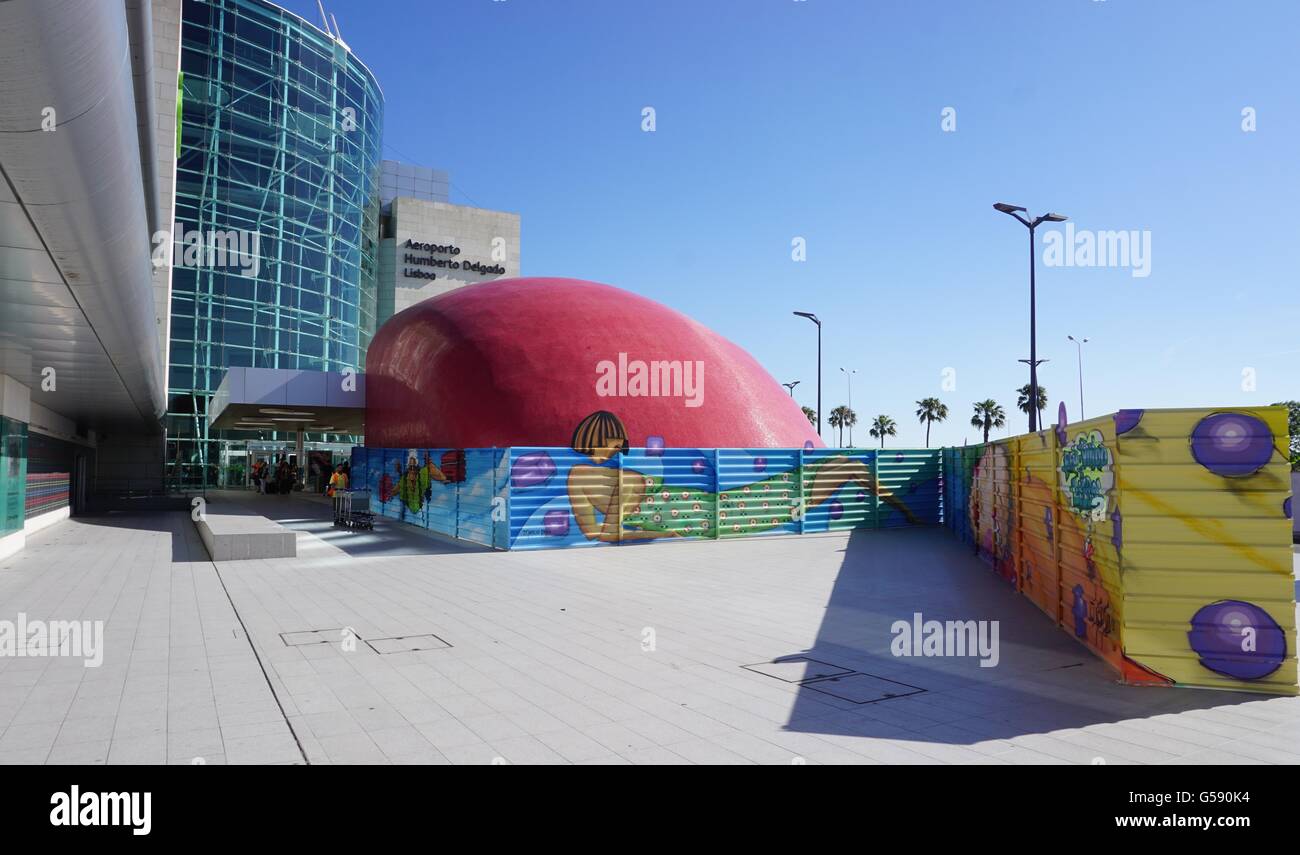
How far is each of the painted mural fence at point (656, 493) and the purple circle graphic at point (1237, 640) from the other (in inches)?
449

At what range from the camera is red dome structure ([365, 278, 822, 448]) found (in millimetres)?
21531

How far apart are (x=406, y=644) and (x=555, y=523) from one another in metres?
8.26

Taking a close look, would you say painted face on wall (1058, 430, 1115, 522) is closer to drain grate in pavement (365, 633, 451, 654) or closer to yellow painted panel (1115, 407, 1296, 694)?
yellow painted panel (1115, 407, 1296, 694)

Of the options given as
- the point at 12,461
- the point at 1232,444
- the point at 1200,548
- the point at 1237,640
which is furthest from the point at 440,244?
A: the point at 1237,640

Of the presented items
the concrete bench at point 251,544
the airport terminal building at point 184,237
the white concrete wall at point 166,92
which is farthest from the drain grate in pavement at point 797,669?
the white concrete wall at point 166,92

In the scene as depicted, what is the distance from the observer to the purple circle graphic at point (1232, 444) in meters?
6.28

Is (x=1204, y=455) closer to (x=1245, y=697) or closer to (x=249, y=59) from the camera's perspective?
(x=1245, y=697)

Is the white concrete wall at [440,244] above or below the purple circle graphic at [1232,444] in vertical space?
above

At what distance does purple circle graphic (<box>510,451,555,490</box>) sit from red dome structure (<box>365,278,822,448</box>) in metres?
4.97

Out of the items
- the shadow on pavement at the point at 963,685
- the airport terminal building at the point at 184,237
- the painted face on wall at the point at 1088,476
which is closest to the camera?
the airport terminal building at the point at 184,237

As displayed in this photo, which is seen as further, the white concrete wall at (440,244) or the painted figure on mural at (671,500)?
the white concrete wall at (440,244)

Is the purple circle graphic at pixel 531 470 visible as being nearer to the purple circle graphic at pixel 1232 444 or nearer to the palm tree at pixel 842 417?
the purple circle graphic at pixel 1232 444
